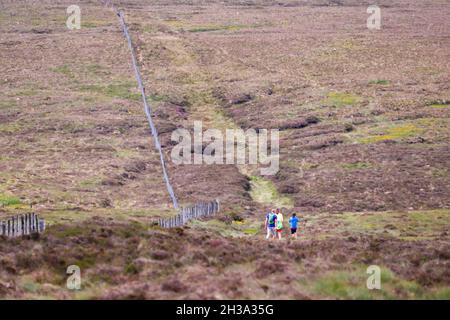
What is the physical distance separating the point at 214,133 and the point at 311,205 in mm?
22710

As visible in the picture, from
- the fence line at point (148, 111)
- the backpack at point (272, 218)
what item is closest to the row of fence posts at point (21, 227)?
the backpack at point (272, 218)

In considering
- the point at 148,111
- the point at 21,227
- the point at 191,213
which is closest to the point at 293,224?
the point at 191,213

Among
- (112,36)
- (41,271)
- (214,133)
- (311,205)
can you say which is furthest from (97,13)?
(41,271)

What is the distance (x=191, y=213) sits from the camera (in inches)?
1614

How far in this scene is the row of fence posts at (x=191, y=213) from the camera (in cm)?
3612

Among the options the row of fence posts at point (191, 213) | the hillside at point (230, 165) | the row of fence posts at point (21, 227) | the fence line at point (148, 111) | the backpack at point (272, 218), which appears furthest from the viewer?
the fence line at point (148, 111)

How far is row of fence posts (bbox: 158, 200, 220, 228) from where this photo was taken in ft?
A: 119

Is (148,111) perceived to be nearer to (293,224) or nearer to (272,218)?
(272,218)

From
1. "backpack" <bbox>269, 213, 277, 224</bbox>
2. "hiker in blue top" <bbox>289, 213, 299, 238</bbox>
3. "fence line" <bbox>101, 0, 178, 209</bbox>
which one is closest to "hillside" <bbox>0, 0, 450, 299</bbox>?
"fence line" <bbox>101, 0, 178, 209</bbox>

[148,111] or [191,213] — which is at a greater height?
[148,111]

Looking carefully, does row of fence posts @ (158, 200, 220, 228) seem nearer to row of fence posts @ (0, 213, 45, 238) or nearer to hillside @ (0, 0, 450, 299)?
hillside @ (0, 0, 450, 299)

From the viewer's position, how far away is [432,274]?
79.8 feet

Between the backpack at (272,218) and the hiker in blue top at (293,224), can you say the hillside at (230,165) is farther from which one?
the backpack at (272,218)

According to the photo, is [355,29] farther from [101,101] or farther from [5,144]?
[5,144]
